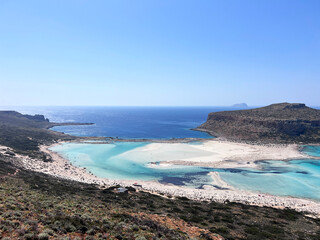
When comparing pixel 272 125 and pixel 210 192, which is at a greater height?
pixel 272 125

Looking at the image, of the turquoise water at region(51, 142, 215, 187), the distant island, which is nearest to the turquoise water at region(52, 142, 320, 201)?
the turquoise water at region(51, 142, 215, 187)

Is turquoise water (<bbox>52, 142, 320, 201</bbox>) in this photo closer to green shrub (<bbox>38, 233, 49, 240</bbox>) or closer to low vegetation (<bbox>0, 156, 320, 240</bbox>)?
low vegetation (<bbox>0, 156, 320, 240</bbox>)

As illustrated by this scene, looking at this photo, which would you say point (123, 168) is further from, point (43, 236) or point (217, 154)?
point (43, 236)

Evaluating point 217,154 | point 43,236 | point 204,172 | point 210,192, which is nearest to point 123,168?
point 204,172

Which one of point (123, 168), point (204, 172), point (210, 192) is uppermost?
point (204, 172)

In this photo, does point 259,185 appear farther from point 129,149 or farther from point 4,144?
point 4,144
